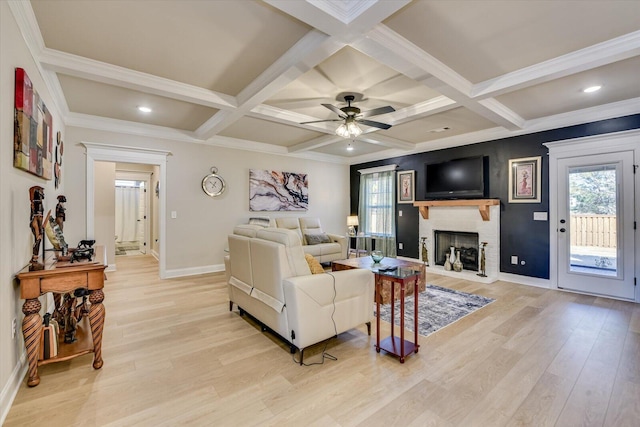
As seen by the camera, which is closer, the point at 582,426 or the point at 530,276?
the point at 582,426

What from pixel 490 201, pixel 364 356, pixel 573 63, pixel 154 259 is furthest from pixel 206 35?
pixel 154 259

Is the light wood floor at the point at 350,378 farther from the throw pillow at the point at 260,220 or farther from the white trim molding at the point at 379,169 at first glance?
the white trim molding at the point at 379,169

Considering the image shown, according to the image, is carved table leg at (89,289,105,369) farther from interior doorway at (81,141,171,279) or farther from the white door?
the white door

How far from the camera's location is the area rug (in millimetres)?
3016

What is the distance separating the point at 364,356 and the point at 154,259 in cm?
626

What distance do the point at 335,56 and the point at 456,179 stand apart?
3.77 m

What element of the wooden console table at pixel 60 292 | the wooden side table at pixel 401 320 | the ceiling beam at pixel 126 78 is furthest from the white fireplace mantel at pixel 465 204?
the wooden console table at pixel 60 292

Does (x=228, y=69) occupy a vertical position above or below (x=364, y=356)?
above

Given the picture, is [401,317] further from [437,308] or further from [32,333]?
[32,333]

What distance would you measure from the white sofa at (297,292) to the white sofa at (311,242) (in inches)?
108

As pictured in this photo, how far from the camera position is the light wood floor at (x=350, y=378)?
1.68 m

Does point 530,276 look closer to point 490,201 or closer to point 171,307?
point 490,201

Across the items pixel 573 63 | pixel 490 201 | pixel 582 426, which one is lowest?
pixel 582 426

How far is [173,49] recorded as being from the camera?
2.54 m
